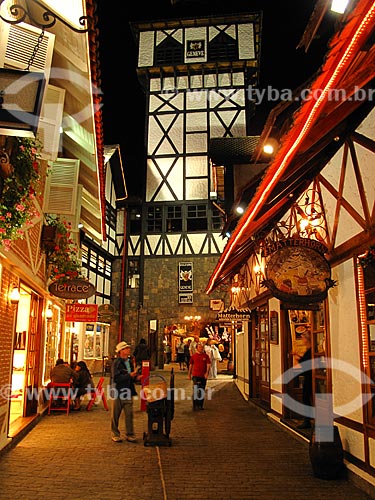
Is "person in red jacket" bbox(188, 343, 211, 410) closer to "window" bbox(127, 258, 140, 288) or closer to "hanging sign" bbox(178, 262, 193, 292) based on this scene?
"hanging sign" bbox(178, 262, 193, 292)

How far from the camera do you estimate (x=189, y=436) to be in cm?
877

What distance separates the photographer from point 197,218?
27.4m

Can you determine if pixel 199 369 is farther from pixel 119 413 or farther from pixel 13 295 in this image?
pixel 13 295

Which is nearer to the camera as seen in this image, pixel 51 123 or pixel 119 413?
pixel 51 123

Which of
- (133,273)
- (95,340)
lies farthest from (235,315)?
(133,273)

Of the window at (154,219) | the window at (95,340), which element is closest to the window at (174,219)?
the window at (154,219)

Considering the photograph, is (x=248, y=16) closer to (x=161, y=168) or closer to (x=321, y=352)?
(x=161, y=168)

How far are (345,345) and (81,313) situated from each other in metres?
7.58

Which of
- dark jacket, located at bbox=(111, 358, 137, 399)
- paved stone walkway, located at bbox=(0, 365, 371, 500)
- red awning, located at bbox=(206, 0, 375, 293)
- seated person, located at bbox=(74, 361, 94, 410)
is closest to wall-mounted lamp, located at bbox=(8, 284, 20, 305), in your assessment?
dark jacket, located at bbox=(111, 358, 137, 399)

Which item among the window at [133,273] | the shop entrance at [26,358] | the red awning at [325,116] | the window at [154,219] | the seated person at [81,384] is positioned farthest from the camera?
the window at [133,273]

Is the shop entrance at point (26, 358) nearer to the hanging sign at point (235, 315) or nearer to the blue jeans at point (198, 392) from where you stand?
the blue jeans at point (198, 392)

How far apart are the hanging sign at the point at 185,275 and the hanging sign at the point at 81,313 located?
49.4ft

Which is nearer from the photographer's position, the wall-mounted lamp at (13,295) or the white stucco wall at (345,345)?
the white stucco wall at (345,345)

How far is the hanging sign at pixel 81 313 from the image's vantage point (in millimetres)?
11894
